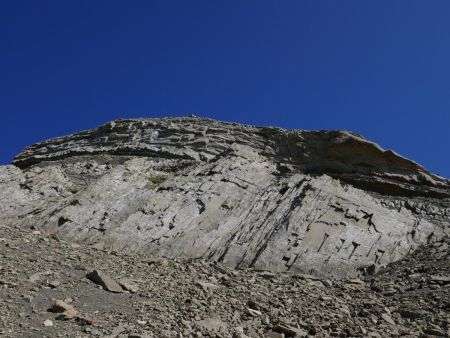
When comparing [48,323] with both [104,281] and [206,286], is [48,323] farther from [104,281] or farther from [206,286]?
[206,286]

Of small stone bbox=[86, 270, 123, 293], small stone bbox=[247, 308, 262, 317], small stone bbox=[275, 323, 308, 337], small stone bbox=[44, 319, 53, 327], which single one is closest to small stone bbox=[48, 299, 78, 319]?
small stone bbox=[44, 319, 53, 327]

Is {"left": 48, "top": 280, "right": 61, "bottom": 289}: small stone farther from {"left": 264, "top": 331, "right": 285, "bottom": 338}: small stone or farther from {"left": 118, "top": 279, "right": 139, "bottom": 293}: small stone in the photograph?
{"left": 264, "top": 331, "right": 285, "bottom": 338}: small stone

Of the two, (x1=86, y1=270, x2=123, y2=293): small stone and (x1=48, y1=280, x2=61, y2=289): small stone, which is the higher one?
(x1=86, y1=270, x2=123, y2=293): small stone

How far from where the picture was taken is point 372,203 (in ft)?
64.4

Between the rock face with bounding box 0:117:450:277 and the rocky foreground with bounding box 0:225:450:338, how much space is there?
1.36m

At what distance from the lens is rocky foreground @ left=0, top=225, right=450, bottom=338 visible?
30.5 ft

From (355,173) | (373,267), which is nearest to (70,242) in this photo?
(373,267)

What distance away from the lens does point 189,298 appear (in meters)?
11.1

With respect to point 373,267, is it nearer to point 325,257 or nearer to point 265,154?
point 325,257

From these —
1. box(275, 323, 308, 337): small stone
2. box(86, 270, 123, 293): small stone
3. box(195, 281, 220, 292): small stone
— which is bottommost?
box(86, 270, 123, 293): small stone

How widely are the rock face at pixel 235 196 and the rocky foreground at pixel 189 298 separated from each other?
1363mm

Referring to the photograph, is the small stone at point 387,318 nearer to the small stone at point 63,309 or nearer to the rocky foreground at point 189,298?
the rocky foreground at point 189,298

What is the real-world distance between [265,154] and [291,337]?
14.5 m

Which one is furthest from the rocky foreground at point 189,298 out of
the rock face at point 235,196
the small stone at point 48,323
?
the rock face at point 235,196
